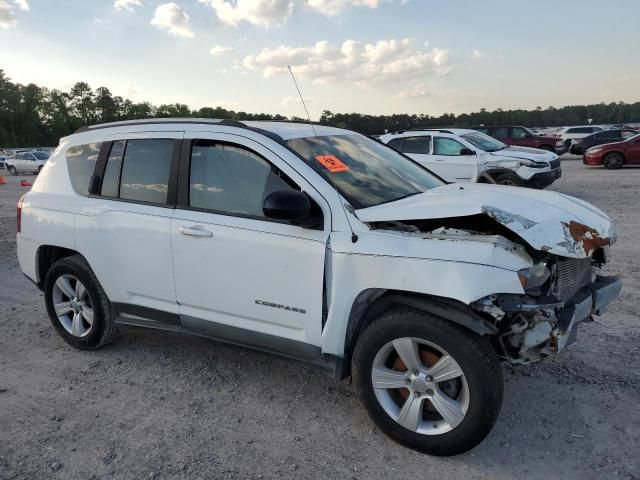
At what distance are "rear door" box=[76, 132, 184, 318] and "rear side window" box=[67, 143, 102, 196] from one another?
0.10 meters

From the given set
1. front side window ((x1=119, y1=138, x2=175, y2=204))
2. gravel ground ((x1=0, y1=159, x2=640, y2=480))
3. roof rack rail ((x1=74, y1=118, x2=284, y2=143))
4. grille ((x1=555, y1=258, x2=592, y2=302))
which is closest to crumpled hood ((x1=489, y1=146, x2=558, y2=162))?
gravel ground ((x1=0, y1=159, x2=640, y2=480))

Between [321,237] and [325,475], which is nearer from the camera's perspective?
[325,475]

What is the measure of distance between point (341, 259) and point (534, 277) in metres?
1.05

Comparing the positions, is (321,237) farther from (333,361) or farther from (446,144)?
(446,144)

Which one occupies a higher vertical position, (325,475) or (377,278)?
(377,278)

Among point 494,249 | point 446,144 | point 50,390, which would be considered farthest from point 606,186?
point 50,390

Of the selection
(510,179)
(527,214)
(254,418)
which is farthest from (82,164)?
(510,179)

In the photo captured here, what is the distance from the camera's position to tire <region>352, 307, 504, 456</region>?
2.71 m

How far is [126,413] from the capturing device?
136 inches

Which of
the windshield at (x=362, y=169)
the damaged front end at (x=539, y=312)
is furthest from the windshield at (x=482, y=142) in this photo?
the damaged front end at (x=539, y=312)

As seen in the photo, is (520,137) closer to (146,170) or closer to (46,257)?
(146,170)

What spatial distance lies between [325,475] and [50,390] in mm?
2265

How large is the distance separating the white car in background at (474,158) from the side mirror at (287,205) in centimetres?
937

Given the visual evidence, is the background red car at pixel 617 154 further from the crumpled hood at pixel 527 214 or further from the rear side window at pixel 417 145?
the crumpled hood at pixel 527 214
